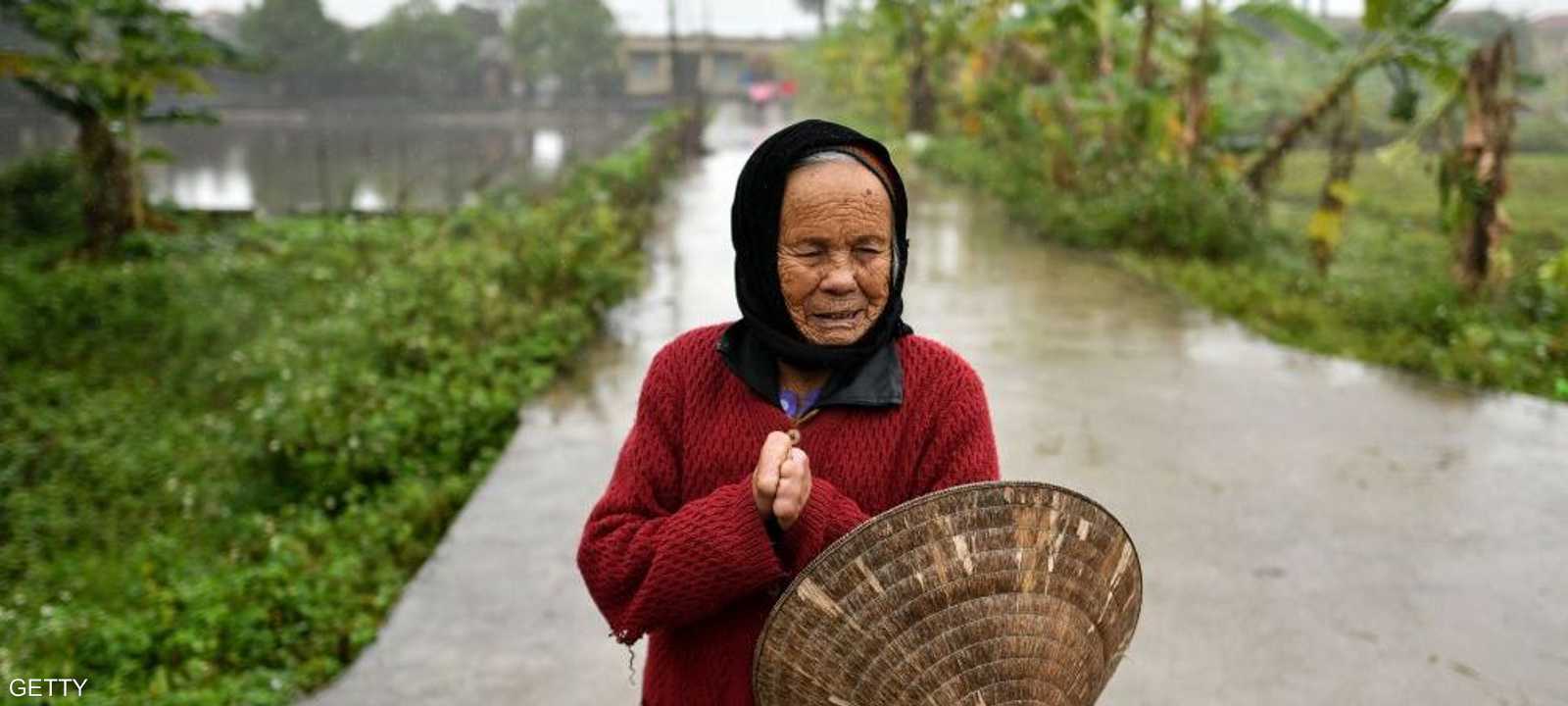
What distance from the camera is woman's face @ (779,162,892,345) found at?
54.2 inches

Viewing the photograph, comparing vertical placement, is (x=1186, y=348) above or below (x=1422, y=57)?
below

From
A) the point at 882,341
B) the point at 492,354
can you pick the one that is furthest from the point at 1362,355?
the point at 882,341

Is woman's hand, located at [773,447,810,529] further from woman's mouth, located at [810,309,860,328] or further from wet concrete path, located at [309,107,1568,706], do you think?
wet concrete path, located at [309,107,1568,706]

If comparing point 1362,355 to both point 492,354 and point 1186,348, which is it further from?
point 492,354

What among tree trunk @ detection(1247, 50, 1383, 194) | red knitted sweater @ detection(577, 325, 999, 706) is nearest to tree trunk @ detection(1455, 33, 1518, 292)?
tree trunk @ detection(1247, 50, 1383, 194)

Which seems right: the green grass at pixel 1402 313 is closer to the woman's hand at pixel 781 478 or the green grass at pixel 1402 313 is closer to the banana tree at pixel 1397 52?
the banana tree at pixel 1397 52

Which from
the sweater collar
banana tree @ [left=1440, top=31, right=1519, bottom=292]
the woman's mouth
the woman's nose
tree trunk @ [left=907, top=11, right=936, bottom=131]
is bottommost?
the sweater collar

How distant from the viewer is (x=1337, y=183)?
7535 millimetres

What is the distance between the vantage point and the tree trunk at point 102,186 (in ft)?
31.7

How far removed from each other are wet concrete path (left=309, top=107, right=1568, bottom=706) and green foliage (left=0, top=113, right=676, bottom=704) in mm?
298

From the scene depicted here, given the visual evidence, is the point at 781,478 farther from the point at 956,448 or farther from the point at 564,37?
the point at 564,37

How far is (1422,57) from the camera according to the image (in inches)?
273

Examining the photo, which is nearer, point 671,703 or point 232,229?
point 671,703

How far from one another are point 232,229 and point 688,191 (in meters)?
5.75
